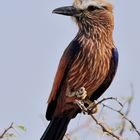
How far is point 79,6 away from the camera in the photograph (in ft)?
19.7

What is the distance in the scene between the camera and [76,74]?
5590 millimetres

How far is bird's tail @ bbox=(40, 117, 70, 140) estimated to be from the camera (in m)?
5.57

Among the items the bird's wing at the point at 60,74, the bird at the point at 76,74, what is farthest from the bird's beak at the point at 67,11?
the bird's wing at the point at 60,74

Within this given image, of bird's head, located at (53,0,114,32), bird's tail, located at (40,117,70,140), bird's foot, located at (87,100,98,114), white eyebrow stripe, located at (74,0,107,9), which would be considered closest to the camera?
bird's foot, located at (87,100,98,114)

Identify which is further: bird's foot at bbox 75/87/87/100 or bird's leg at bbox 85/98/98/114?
bird's foot at bbox 75/87/87/100

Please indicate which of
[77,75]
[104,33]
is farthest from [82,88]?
[104,33]

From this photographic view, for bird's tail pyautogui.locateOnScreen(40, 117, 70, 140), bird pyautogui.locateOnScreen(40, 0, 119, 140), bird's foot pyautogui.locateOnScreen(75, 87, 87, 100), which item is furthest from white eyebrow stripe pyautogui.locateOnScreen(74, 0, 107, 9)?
bird's tail pyautogui.locateOnScreen(40, 117, 70, 140)

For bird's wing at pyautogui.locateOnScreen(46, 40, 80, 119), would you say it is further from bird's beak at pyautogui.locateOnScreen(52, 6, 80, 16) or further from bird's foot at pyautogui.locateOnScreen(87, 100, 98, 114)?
bird's foot at pyautogui.locateOnScreen(87, 100, 98, 114)

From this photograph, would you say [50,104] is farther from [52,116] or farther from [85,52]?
[85,52]

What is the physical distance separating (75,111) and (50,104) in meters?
0.29

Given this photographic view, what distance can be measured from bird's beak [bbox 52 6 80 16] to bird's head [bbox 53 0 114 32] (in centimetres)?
3

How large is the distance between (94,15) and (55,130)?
148 cm

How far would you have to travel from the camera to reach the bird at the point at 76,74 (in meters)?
5.60

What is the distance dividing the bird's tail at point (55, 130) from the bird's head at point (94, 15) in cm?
114
